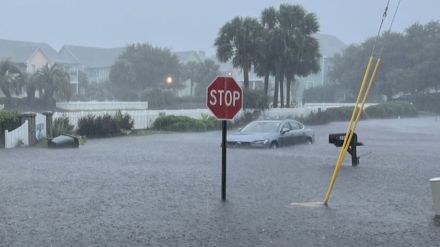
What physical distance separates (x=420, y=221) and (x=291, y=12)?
40.6 metres

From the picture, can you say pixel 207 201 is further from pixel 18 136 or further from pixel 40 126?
pixel 40 126

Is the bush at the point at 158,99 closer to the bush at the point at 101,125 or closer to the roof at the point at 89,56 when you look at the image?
the bush at the point at 101,125

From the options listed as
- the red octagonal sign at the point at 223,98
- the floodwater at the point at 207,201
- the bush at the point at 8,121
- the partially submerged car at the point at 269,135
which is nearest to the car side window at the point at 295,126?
the partially submerged car at the point at 269,135

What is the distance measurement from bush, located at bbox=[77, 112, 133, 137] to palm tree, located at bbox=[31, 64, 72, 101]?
102 ft

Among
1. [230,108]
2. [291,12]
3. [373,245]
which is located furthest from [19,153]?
[291,12]

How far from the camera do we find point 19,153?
20562 millimetres

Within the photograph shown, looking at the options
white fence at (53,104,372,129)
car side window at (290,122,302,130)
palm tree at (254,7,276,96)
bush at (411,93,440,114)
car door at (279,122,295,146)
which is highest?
palm tree at (254,7,276,96)

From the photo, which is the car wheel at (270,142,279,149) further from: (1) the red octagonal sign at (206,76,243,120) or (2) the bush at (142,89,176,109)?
(2) the bush at (142,89,176,109)

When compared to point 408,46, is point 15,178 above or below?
below

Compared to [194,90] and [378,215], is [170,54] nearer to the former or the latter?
[194,90]

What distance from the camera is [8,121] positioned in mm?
23469

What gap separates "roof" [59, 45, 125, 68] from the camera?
113812mm

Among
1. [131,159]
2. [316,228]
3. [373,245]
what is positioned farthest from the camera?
[131,159]

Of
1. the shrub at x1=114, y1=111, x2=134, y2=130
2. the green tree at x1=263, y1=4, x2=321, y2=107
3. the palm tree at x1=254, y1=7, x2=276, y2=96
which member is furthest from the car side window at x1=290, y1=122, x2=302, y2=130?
the green tree at x1=263, y1=4, x2=321, y2=107
